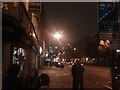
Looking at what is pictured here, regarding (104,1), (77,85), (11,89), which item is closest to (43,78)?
(11,89)

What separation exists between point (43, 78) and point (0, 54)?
10.9 feet

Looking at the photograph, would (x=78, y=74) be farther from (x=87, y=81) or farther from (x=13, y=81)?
(x=87, y=81)

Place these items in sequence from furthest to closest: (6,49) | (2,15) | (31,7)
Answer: (31,7) < (6,49) < (2,15)

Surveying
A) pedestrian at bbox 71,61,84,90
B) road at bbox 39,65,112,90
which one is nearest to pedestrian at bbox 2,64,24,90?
pedestrian at bbox 71,61,84,90

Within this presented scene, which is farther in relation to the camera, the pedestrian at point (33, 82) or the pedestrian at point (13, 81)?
the pedestrian at point (33, 82)

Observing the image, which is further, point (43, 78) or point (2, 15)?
point (2, 15)

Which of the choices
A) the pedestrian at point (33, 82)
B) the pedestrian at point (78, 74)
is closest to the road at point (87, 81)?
the pedestrian at point (78, 74)

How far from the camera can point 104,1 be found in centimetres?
1259

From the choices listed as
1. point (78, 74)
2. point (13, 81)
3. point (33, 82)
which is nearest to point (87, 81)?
point (78, 74)

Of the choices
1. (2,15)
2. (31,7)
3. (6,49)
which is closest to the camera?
(2,15)

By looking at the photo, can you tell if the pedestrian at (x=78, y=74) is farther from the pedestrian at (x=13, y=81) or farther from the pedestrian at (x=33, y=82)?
the pedestrian at (x=13, y=81)

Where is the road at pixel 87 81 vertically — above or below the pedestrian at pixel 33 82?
below

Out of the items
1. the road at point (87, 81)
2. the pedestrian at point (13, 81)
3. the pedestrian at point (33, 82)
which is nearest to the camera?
the pedestrian at point (13, 81)

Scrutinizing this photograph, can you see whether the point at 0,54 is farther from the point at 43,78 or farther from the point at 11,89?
the point at 11,89
